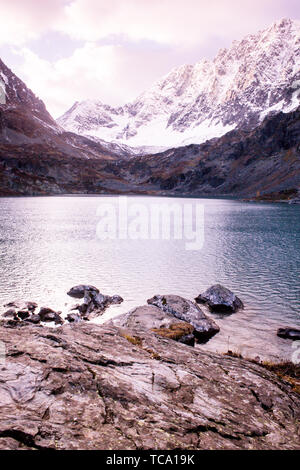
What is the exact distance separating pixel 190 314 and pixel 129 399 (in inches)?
750

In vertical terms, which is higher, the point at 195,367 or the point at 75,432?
the point at 75,432

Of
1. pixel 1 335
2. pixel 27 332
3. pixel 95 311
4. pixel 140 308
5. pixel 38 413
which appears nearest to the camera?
pixel 38 413

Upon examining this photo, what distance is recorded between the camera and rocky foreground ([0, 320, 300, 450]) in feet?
24.6

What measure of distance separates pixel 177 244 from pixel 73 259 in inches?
925

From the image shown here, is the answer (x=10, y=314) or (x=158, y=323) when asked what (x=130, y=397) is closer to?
(x=158, y=323)

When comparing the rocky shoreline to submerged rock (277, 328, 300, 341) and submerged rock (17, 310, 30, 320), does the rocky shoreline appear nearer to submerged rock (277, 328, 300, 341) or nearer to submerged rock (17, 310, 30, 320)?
submerged rock (277, 328, 300, 341)

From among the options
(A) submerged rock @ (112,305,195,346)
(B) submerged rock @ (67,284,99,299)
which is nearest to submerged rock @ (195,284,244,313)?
(A) submerged rock @ (112,305,195,346)

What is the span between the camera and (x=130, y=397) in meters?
9.16

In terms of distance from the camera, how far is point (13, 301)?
104 ft

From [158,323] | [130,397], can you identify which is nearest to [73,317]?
[158,323]

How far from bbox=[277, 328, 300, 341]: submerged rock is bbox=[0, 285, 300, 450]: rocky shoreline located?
13.0m

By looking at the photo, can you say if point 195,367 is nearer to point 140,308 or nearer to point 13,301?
point 140,308

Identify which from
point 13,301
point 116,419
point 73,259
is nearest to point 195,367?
point 116,419

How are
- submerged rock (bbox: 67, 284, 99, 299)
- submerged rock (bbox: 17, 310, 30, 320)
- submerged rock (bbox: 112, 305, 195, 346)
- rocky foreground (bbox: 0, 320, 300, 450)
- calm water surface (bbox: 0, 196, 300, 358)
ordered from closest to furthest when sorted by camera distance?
rocky foreground (bbox: 0, 320, 300, 450) → submerged rock (bbox: 112, 305, 195, 346) → submerged rock (bbox: 17, 310, 30, 320) → calm water surface (bbox: 0, 196, 300, 358) → submerged rock (bbox: 67, 284, 99, 299)
